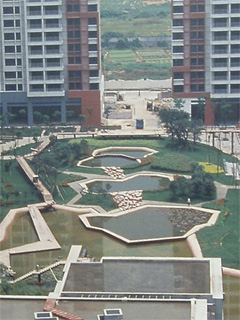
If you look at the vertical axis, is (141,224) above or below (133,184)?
below

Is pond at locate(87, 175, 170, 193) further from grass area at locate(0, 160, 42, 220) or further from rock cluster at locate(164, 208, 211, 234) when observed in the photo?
rock cluster at locate(164, 208, 211, 234)

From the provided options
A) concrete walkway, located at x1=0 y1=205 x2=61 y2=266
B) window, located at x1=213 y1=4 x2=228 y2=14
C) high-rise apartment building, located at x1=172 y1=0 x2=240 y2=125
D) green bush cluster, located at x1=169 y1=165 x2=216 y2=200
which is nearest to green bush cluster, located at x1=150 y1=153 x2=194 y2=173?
green bush cluster, located at x1=169 y1=165 x2=216 y2=200

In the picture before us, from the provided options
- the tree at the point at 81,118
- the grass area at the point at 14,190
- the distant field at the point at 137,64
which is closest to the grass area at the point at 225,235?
the grass area at the point at 14,190

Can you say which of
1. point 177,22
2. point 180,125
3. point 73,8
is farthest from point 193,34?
point 180,125

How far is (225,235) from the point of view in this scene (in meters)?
20.1

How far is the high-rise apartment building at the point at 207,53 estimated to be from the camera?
3203 cm

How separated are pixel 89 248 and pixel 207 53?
14.2 meters

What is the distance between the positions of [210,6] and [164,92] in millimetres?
7992

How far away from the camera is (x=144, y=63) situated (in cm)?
5550

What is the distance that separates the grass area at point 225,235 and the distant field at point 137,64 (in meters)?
27.9

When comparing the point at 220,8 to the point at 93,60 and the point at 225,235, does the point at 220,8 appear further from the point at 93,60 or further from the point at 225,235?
the point at 225,235

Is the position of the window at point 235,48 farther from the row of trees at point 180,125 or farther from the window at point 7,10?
the window at point 7,10

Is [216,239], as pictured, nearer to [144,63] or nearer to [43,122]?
[43,122]

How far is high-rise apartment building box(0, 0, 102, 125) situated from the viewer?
32.2 meters
